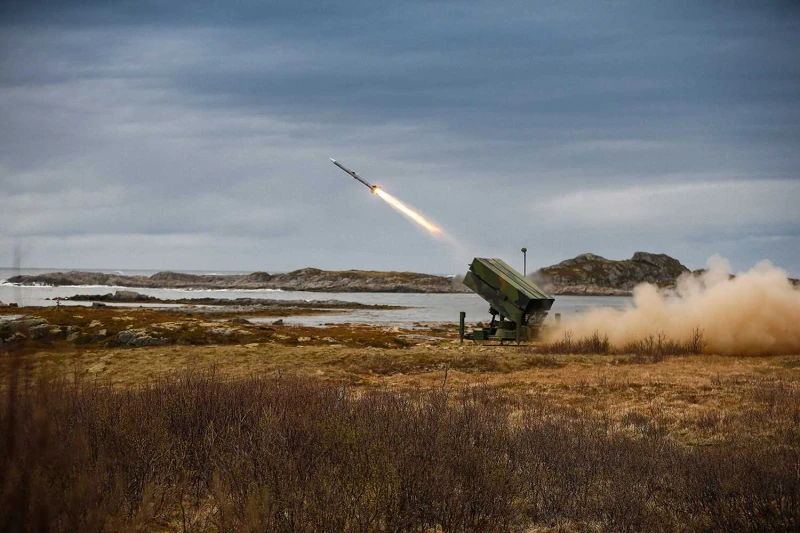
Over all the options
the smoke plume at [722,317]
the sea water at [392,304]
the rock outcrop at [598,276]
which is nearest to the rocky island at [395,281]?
the rock outcrop at [598,276]

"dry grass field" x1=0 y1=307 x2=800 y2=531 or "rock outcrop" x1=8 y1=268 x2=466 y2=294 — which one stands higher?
"rock outcrop" x1=8 y1=268 x2=466 y2=294

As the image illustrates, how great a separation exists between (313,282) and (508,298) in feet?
507

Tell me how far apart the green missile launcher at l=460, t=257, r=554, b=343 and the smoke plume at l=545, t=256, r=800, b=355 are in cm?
189

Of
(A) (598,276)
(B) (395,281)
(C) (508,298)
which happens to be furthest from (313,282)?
(C) (508,298)

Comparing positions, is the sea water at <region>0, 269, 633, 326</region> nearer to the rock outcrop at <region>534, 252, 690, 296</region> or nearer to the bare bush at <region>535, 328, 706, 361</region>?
the bare bush at <region>535, 328, 706, 361</region>

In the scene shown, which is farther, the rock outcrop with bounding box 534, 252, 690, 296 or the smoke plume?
the rock outcrop with bounding box 534, 252, 690, 296

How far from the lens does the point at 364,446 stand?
8.34m

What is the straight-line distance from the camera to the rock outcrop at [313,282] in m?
166

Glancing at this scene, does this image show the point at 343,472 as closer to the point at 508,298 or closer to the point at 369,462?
the point at 369,462

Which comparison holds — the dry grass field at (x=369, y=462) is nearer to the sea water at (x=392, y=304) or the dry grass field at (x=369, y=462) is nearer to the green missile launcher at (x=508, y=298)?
the green missile launcher at (x=508, y=298)

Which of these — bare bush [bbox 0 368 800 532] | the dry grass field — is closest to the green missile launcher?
the dry grass field

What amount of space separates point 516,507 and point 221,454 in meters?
3.68

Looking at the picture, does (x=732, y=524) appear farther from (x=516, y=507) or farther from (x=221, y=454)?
(x=221, y=454)

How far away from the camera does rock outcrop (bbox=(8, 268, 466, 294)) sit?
546 feet
